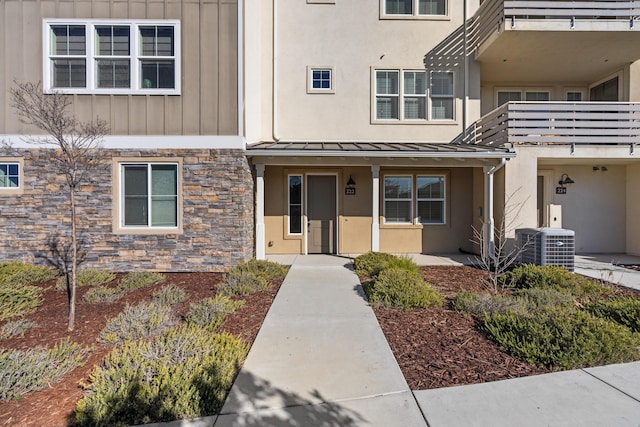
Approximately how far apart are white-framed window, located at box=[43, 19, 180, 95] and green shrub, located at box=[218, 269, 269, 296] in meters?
4.75

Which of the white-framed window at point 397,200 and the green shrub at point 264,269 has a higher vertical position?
the white-framed window at point 397,200

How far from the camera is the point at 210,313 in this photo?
4.66m

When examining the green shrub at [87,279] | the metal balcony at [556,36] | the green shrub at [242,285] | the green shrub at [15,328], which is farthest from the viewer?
the metal balcony at [556,36]

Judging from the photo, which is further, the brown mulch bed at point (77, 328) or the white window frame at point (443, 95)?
the white window frame at point (443, 95)

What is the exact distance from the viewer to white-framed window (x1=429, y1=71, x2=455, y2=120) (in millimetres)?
10445

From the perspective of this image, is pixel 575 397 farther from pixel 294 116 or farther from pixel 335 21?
pixel 335 21

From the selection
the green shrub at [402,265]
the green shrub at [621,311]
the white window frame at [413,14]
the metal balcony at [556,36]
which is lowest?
the green shrub at [621,311]

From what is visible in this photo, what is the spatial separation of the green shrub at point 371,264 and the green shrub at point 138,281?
4516 millimetres

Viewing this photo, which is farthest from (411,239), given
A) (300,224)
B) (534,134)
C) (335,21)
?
(335,21)

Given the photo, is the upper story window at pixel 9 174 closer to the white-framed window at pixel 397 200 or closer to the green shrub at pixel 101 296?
the green shrub at pixel 101 296

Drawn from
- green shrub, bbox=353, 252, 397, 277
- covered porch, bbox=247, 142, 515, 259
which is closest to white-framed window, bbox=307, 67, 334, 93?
covered porch, bbox=247, 142, 515, 259

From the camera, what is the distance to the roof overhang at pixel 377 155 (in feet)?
27.3

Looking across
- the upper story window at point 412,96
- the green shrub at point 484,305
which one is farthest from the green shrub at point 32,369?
the upper story window at point 412,96

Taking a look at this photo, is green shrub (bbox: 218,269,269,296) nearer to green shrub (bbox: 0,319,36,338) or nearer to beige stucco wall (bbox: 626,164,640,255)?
green shrub (bbox: 0,319,36,338)
